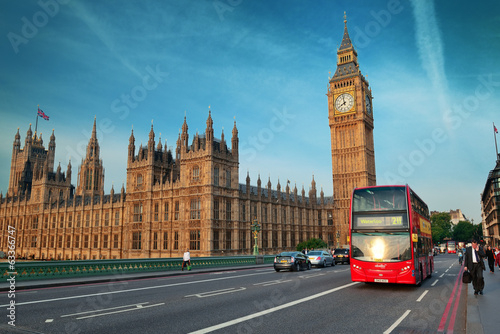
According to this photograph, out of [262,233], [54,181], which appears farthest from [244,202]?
[54,181]

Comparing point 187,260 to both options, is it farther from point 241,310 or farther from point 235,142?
point 235,142

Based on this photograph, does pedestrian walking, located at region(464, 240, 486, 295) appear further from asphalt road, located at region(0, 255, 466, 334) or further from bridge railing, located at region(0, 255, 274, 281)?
bridge railing, located at region(0, 255, 274, 281)

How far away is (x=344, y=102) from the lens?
84500 millimetres

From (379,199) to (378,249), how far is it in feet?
7.06

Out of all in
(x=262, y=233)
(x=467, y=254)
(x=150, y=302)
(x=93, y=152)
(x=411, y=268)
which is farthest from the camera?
(x=93, y=152)

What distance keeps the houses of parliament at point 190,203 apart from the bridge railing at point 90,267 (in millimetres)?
16957

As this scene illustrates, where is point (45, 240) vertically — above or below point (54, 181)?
below

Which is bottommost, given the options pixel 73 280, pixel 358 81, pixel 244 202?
pixel 73 280

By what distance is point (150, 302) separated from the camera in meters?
12.5

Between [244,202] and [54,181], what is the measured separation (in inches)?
2018

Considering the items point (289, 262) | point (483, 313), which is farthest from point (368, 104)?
point (483, 313)

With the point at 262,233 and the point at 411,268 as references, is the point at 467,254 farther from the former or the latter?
the point at 262,233

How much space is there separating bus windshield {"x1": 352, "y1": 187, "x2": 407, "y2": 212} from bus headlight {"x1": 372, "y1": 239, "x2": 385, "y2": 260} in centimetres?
141

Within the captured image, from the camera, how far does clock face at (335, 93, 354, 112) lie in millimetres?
83812
